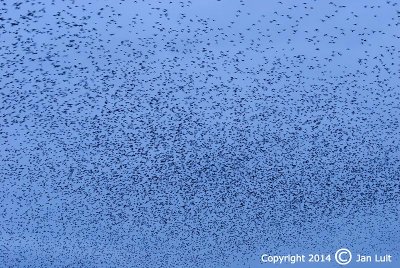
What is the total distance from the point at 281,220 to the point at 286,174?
123 inches

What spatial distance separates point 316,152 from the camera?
14.2 metres

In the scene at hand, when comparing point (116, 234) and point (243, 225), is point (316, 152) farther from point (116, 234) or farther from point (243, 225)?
point (116, 234)

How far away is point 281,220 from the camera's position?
1778 cm

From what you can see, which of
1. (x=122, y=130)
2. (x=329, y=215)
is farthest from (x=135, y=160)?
(x=329, y=215)

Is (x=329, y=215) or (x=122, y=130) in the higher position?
(x=122, y=130)

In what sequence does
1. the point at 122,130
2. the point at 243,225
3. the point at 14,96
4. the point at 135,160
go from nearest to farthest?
the point at 14,96
the point at 122,130
the point at 135,160
the point at 243,225

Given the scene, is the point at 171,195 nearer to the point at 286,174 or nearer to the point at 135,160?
the point at 135,160

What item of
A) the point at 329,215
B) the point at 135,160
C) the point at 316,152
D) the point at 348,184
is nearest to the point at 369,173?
the point at 348,184

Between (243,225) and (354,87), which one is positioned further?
(243,225)

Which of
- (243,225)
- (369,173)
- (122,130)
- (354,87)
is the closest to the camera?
(354,87)

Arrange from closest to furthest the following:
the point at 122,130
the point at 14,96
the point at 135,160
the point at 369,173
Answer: the point at 14,96 → the point at 122,130 → the point at 135,160 → the point at 369,173

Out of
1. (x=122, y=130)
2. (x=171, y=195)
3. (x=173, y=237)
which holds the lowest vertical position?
(x=173, y=237)

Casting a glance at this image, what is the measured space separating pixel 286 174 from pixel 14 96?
822 centimetres

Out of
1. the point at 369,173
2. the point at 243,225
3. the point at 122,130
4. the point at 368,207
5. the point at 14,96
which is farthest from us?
the point at 243,225
